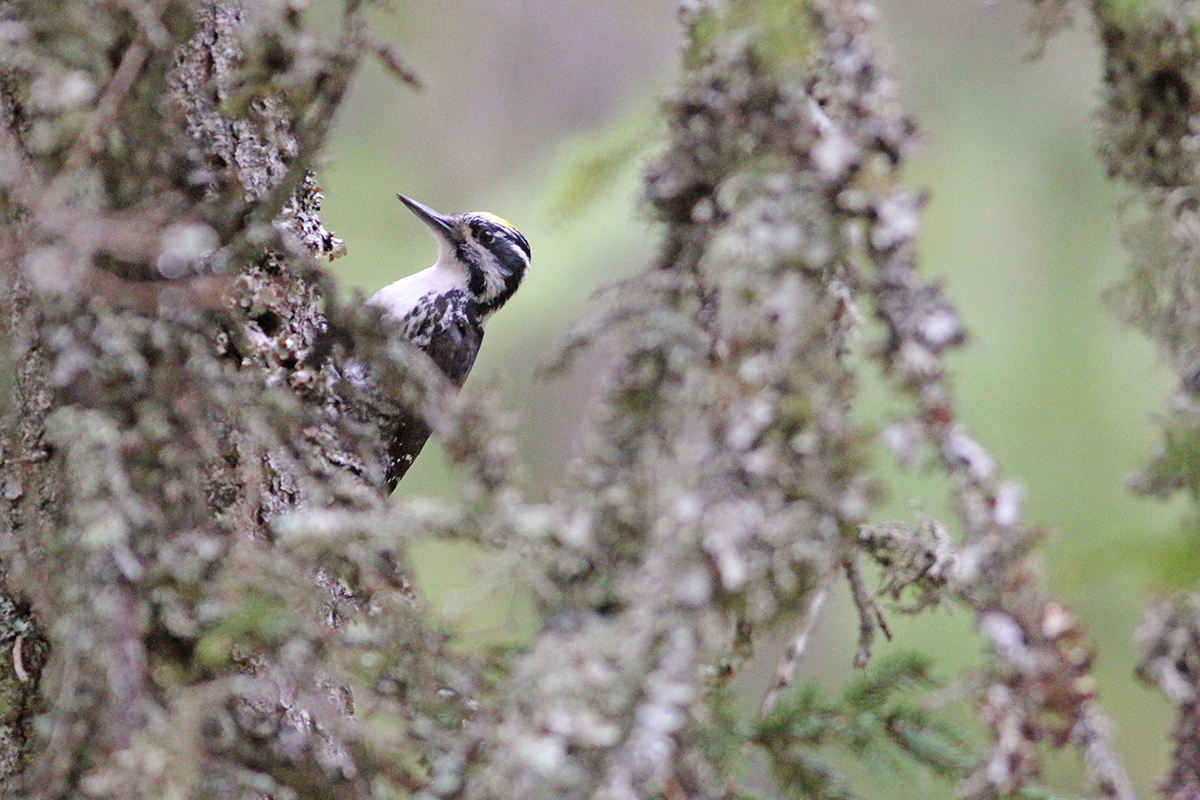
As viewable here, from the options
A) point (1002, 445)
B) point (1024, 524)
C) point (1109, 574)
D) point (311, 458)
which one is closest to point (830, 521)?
point (1024, 524)

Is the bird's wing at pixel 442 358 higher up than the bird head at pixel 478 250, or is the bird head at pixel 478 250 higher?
the bird head at pixel 478 250

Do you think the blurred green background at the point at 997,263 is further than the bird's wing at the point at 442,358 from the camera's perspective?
Yes

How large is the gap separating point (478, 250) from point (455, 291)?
24 centimetres

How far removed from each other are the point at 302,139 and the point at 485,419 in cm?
52

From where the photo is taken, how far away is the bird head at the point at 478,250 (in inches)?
161

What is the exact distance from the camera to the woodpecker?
3.79m

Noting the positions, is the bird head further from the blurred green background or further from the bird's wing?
the blurred green background

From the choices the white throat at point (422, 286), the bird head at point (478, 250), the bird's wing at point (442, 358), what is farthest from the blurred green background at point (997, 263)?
the bird's wing at point (442, 358)

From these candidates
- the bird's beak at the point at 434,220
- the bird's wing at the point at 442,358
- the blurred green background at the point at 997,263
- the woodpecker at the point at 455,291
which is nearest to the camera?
the bird's wing at the point at 442,358

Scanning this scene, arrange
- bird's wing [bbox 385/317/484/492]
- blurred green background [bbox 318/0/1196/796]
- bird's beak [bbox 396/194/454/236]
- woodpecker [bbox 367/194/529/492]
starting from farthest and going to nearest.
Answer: blurred green background [bbox 318/0/1196/796] < bird's beak [bbox 396/194/454/236] < woodpecker [bbox 367/194/529/492] < bird's wing [bbox 385/317/484/492]

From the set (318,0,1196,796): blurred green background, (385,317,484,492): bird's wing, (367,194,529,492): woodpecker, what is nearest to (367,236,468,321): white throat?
(367,194,529,492): woodpecker

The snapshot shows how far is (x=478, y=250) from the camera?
4109 millimetres

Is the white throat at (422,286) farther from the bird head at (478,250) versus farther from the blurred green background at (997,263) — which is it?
the blurred green background at (997,263)

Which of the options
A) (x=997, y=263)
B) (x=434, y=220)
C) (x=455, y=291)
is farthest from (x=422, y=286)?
(x=997, y=263)
